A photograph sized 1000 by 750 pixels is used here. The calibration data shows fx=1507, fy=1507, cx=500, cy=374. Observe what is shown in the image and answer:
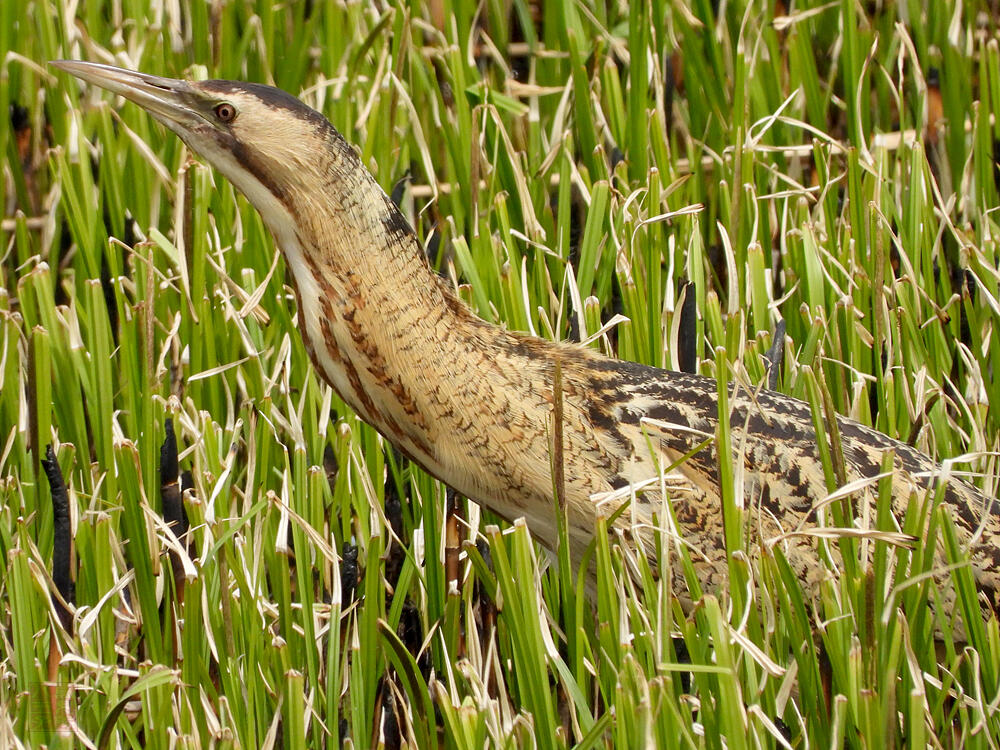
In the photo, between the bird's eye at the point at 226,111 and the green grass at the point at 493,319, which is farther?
the bird's eye at the point at 226,111

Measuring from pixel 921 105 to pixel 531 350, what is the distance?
111 cm

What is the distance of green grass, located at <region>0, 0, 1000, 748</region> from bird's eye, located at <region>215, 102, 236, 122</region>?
30cm

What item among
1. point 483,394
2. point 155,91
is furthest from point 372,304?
point 155,91

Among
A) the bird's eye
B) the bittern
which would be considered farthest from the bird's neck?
the bird's eye

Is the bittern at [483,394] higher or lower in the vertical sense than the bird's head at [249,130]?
lower

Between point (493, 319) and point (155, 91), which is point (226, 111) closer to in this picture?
point (155, 91)

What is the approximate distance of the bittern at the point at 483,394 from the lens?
157 cm

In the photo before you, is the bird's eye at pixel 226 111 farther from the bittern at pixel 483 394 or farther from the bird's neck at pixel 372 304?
the bird's neck at pixel 372 304

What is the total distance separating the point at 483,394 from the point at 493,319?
0.42 m

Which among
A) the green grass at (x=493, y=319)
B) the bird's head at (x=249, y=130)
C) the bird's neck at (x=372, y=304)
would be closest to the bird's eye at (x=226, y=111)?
the bird's head at (x=249, y=130)

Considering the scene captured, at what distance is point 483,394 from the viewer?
1657mm

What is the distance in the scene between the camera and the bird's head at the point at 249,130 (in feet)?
5.10

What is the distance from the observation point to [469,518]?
76.2 inches

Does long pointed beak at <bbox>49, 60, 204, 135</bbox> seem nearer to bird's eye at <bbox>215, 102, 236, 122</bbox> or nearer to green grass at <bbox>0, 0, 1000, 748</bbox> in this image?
bird's eye at <bbox>215, 102, 236, 122</bbox>
